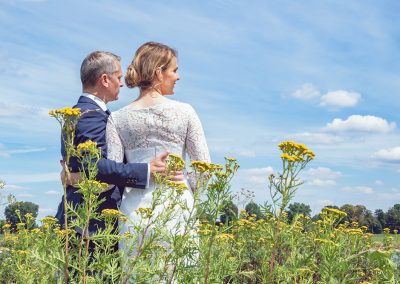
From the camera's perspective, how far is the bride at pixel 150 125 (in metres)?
Answer: 4.01

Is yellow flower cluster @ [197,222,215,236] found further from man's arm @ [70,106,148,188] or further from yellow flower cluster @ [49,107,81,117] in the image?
yellow flower cluster @ [49,107,81,117]

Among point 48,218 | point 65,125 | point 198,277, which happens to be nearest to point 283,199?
point 198,277

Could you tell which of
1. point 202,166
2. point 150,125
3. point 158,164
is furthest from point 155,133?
point 202,166

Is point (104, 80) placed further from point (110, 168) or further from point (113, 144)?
point (110, 168)

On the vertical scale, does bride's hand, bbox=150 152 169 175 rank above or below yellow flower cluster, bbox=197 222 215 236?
above

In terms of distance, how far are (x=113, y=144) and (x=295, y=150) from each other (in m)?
1.78

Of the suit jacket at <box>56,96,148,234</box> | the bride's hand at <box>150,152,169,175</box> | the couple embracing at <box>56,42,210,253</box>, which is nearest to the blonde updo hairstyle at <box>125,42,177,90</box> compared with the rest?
the couple embracing at <box>56,42,210,253</box>

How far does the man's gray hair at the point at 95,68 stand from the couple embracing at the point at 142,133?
18 cm

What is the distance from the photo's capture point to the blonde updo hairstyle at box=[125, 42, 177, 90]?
4152 millimetres

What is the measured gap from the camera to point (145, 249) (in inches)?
113

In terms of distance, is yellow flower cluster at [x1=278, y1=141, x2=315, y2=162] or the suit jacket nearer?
yellow flower cluster at [x1=278, y1=141, x2=315, y2=162]

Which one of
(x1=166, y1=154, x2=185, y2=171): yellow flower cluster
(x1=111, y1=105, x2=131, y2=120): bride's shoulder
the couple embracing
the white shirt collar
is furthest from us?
the white shirt collar

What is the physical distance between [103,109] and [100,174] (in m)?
0.75

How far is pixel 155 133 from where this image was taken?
4.05 metres
